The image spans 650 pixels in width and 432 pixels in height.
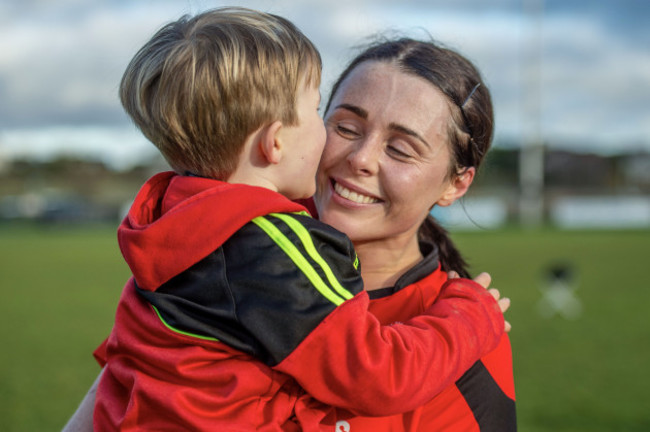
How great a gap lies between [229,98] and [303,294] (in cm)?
50

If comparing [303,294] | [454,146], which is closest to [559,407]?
[454,146]

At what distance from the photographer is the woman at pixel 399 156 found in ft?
6.50

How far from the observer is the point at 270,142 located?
5.57 feet

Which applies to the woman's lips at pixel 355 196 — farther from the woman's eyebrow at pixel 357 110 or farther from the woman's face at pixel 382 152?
the woman's eyebrow at pixel 357 110

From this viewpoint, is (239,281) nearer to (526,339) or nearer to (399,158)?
(399,158)

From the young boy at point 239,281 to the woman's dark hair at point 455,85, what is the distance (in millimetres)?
441

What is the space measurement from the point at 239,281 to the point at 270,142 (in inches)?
15.4

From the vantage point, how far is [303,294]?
1467 millimetres

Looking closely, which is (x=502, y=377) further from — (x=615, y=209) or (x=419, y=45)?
(x=615, y=209)

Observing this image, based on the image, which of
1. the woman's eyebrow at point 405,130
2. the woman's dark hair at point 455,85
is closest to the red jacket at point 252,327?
the woman's eyebrow at point 405,130

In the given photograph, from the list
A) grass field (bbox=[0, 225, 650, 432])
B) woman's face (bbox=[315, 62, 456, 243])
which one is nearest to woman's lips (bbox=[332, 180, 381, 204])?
woman's face (bbox=[315, 62, 456, 243])

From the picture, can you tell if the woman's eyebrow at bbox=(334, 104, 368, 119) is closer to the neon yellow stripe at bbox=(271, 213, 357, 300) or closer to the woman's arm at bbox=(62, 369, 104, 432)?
the neon yellow stripe at bbox=(271, 213, 357, 300)

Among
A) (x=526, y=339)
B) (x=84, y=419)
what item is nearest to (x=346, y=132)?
(x=84, y=419)

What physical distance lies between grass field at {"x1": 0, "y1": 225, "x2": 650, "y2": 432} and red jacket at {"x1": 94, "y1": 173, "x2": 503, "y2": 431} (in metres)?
1.23
